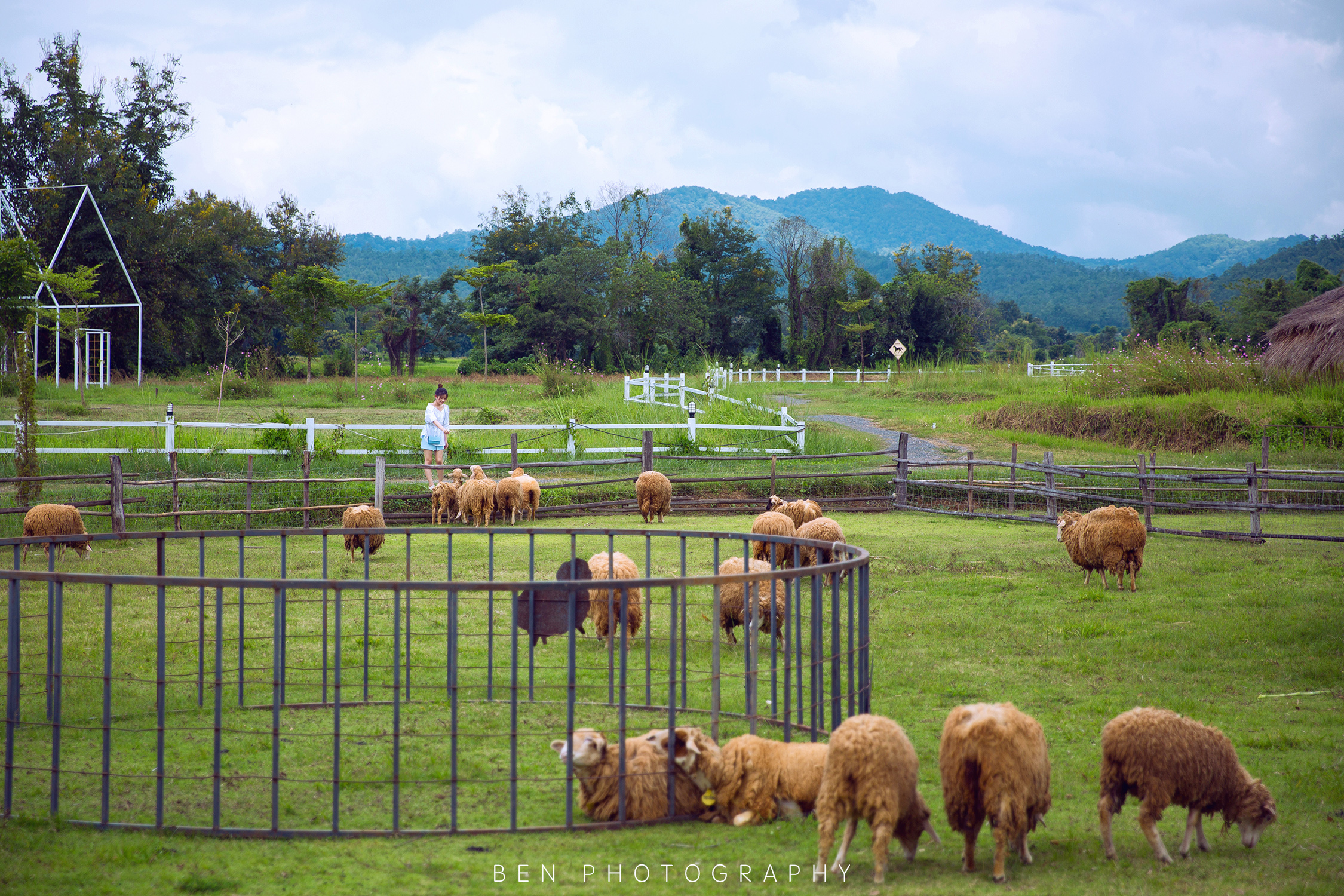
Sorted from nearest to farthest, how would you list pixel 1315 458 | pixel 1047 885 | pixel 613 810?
pixel 1047 885 → pixel 613 810 → pixel 1315 458

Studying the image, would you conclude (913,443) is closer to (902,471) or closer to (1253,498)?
(902,471)

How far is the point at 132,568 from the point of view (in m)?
11.0

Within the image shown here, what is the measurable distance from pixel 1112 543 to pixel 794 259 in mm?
57371

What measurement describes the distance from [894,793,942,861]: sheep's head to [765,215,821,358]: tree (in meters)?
58.3

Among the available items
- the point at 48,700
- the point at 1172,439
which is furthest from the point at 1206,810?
the point at 1172,439

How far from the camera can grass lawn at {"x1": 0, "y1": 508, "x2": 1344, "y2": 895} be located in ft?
12.8

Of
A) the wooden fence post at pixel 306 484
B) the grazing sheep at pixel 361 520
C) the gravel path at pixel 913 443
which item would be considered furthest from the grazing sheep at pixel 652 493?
the gravel path at pixel 913 443

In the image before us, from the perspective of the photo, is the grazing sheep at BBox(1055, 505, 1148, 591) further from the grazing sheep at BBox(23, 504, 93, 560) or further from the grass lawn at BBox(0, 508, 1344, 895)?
the grazing sheep at BBox(23, 504, 93, 560)

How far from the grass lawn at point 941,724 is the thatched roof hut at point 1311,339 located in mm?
9945

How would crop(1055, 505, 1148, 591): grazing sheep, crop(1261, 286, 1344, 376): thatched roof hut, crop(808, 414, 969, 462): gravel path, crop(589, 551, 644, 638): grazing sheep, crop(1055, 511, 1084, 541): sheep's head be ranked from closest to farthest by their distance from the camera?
crop(589, 551, 644, 638): grazing sheep, crop(1055, 505, 1148, 591): grazing sheep, crop(1055, 511, 1084, 541): sheep's head, crop(1261, 286, 1344, 376): thatched roof hut, crop(808, 414, 969, 462): gravel path

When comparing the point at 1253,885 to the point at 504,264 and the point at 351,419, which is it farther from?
the point at 504,264

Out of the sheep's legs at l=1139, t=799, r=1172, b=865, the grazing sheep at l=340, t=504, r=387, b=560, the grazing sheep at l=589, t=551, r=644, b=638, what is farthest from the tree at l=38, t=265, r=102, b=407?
the sheep's legs at l=1139, t=799, r=1172, b=865

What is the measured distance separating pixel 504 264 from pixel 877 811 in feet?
170

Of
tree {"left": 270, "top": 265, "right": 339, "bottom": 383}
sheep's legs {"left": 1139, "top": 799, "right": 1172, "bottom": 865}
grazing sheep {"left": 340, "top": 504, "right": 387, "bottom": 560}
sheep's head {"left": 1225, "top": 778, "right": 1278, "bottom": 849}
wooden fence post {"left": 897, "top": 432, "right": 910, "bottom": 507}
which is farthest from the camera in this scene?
tree {"left": 270, "top": 265, "right": 339, "bottom": 383}
